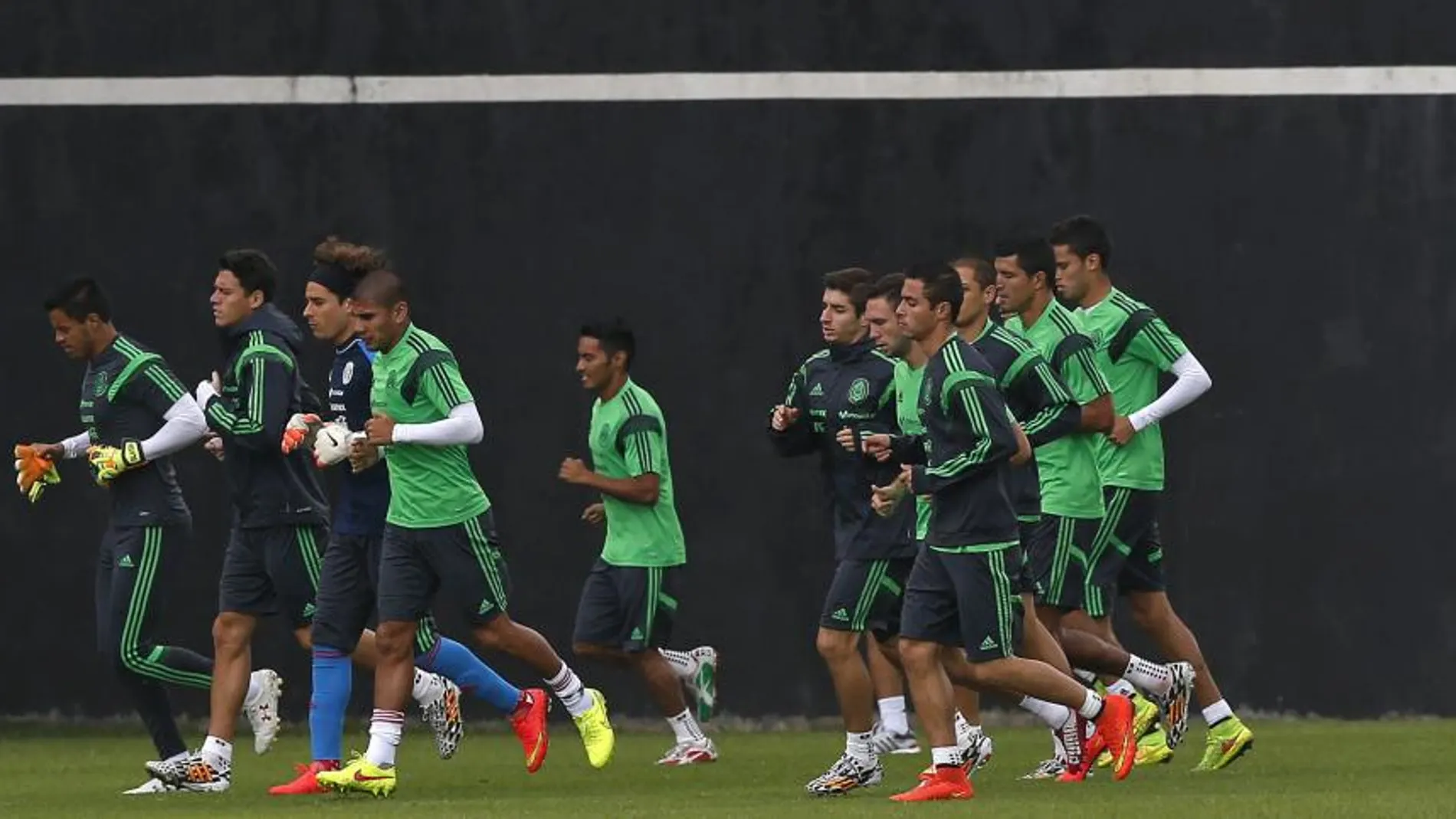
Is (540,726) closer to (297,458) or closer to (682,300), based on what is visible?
(297,458)

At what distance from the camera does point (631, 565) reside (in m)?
14.5

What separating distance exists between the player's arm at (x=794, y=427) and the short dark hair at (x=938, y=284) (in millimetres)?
2121

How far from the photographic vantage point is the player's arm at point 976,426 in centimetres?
1127

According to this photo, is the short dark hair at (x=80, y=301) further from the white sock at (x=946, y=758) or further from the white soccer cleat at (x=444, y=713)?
the white sock at (x=946, y=758)

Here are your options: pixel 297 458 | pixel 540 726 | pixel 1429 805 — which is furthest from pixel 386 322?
pixel 1429 805

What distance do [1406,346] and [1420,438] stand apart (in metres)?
0.50

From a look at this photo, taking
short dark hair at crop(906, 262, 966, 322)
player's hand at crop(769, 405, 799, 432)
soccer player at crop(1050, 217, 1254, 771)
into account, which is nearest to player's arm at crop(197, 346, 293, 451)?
player's hand at crop(769, 405, 799, 432)

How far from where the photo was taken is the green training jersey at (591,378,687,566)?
14422 millimetres

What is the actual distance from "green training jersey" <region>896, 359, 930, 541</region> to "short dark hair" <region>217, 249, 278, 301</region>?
269cm

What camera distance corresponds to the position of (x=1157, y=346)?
13.6 metres

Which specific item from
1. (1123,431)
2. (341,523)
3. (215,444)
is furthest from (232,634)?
(1123,431)

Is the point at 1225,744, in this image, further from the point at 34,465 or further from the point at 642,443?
the point at 34,465

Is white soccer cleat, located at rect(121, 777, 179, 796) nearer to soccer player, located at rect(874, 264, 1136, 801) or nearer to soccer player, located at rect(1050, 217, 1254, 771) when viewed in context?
soccer player, located at rect(874, 264, 1136, 801)

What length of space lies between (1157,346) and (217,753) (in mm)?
4482
